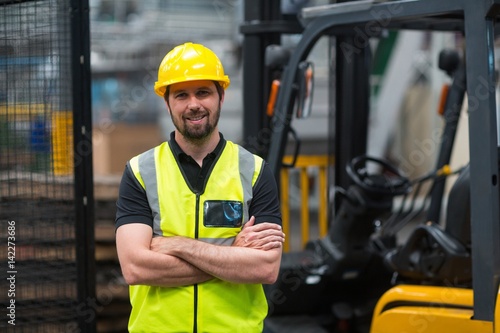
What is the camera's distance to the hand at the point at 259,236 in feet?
9.36

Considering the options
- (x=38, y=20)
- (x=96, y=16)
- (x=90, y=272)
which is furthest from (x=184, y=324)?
(x=96, y=16)

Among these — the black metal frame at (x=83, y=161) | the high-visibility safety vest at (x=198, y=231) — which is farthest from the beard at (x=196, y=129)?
the black metal frame at (x=83, y=161)

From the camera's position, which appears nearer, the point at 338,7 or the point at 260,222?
the point at 260,222

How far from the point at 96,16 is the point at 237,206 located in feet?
36.9

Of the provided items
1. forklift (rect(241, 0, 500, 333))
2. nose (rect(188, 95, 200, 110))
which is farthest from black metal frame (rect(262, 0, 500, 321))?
nose (rect(188, 95, 200, 110))

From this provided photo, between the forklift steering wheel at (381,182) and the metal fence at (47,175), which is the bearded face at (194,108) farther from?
the forklift steering wheel at (381,182)

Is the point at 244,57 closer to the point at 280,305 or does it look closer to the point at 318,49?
the point at 280,305

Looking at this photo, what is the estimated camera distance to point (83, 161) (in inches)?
167

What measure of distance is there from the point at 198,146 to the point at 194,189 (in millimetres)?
160

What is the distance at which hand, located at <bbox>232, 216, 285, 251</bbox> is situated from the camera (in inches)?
112

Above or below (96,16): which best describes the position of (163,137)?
below

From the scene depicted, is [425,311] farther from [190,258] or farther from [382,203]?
[190,258]

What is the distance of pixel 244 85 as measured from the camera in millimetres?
5375

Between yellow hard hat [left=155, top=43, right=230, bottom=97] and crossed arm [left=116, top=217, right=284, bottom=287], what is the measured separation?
521mm
